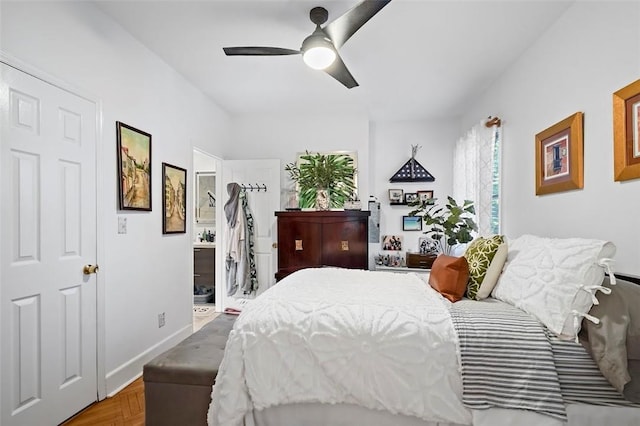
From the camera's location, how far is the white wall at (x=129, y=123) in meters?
1.84

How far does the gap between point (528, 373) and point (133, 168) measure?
272 cm

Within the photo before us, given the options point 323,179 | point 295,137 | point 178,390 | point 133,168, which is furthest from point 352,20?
point 295,137

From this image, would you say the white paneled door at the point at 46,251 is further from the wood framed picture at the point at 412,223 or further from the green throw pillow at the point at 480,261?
the wood framed picture at the point at 412,223

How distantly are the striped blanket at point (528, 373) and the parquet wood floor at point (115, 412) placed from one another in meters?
1.89

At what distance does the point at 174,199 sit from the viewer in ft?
9.97

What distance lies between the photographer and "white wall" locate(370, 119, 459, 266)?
4.38 m

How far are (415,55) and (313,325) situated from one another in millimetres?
2344

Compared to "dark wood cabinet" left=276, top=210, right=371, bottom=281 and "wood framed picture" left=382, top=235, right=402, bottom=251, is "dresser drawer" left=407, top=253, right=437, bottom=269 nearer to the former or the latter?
"wood framed picture" left=382, top=235, right=402, bottom=251

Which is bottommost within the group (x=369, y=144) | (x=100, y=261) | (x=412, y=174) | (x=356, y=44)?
(x=100, y=261)

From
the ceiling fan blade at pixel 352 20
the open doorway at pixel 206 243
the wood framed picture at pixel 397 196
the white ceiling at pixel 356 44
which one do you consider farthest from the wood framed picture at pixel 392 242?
the ceiling fan blade at pixel 352 20

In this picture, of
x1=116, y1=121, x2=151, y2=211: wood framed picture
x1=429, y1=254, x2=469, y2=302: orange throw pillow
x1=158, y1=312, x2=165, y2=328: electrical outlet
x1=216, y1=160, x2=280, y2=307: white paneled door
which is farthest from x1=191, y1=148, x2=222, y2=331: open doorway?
x1=429, y1=254, x2=469, y2=302: orange throw pillow

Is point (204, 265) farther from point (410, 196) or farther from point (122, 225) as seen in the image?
point (410, 196)

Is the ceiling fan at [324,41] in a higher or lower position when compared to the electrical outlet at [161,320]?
higher

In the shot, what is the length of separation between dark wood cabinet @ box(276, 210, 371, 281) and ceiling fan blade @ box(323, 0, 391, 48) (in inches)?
75.4
